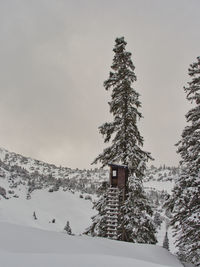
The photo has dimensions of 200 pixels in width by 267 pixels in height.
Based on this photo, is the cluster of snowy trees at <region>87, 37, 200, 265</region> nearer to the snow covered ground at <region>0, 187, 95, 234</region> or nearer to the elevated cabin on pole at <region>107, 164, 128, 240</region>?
the elevated cabin on pole at <region>107, 164, 128, 240</region>

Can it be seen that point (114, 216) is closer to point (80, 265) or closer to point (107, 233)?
point (107, 233)

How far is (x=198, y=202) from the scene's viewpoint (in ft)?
36.6

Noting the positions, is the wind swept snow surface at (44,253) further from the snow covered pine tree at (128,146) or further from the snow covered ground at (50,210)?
the snow covered ground at (50,210)

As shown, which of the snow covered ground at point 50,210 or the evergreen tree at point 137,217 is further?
the snow covered ground at point 50,210

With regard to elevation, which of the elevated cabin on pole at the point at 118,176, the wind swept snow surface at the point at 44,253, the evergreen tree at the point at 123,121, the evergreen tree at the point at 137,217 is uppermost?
the evergreen tree at the point at 123,121

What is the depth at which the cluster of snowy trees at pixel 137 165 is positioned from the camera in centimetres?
1096

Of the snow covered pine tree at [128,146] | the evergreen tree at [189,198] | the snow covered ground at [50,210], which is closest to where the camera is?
the evergreen tree at [189,198]

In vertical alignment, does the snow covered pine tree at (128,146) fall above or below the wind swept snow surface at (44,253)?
above

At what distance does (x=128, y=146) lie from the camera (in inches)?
557

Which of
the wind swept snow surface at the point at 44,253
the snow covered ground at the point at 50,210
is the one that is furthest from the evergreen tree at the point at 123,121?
the snow covered ground at the point at 50,210

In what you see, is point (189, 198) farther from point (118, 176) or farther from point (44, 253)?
point (44, 253)

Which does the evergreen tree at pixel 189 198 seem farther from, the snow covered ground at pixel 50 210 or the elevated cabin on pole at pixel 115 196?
the snow covered ground at pixel 50 210

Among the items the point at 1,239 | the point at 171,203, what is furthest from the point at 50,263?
the point at 171,203

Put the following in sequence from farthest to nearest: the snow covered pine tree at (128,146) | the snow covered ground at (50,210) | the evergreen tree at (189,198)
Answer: the snow covered ground at (50,210), the snow covered pine tree at (128,146), the evergreen tree at (189,198)
